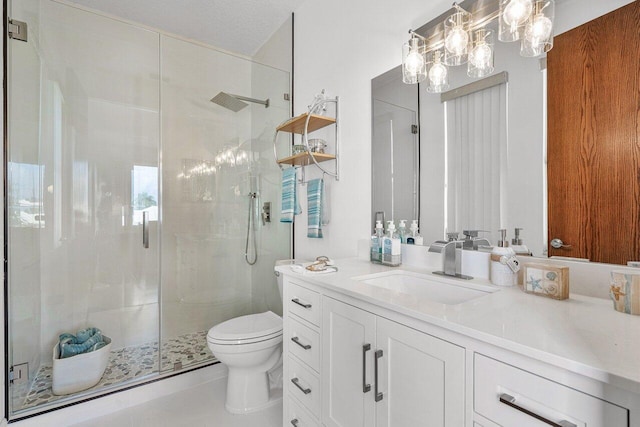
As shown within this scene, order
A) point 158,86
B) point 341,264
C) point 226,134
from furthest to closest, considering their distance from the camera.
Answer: point 226,134 < point 158,86 < point 341,264

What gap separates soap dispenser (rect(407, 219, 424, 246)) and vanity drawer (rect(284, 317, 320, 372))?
0.62 meters

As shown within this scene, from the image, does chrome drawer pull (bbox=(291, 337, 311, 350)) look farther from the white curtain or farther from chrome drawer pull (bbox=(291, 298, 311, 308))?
the white curtain

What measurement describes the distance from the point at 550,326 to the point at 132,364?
252 centimetres

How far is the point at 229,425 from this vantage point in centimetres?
167

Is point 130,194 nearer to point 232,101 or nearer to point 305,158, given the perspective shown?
point 232,101

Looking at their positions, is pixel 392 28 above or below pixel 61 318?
above

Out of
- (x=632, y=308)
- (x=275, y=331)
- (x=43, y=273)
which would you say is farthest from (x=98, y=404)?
(x=632, y=308)

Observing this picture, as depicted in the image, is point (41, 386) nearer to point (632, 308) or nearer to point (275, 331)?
point (275, 331)

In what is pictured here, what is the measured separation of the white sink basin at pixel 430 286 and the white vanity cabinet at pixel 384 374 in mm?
241

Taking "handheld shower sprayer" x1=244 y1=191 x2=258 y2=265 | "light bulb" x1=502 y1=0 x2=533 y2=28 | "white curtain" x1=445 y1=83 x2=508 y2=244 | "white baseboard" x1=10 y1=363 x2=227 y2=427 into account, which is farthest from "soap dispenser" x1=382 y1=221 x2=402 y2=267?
"white baseboard" x1=10 y1=363 x2=227 y2=427

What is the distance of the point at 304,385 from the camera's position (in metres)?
1.25

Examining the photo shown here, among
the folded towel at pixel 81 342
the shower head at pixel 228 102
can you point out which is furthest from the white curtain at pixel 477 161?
the folded towel at pixel 81 342

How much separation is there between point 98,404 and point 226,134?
6.86 feet

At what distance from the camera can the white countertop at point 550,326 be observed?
1.64 ft
